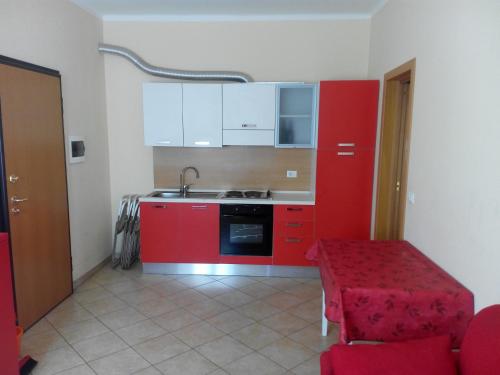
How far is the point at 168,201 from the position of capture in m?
4.14

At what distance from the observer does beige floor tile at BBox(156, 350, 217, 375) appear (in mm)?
2564

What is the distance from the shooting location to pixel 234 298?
3699 millimetres

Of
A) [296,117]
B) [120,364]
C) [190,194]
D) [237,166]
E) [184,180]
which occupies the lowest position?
[120,364]

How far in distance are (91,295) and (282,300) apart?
6.06 ft

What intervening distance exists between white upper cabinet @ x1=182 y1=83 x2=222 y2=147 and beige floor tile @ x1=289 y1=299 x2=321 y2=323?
6.16 ft

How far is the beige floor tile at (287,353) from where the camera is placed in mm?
2674

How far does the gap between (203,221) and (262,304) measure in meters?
1.12

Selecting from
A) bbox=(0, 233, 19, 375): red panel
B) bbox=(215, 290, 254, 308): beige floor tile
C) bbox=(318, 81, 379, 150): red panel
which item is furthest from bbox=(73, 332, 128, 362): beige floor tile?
bbox=(318, 81, 379, 150): red panel

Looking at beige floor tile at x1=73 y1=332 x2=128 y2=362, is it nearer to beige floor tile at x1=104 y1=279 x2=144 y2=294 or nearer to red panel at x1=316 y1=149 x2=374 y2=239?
beige floor tile at x1=104 y1=279 x2=144 y2=294

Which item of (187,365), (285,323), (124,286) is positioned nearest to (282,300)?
(285,323)

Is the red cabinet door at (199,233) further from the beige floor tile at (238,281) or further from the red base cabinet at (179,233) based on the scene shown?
the beige floor tile at (238,281)

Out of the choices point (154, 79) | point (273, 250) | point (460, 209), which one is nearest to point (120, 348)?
point (273, 250)

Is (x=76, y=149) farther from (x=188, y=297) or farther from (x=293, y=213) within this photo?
(x=293, y=213)

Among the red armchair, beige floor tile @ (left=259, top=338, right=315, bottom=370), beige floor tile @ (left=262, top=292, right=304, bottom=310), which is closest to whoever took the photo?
the red armchair
